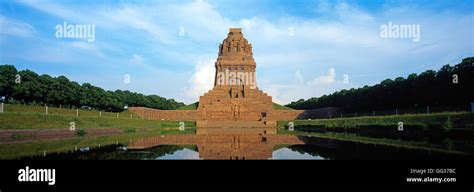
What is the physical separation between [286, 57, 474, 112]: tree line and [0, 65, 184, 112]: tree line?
108 ft

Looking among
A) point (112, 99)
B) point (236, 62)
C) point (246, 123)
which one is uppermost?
point (236, 62)

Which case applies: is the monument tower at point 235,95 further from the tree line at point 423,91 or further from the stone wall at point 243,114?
the tree line at point 423,91

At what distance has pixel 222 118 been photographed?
1902 inches

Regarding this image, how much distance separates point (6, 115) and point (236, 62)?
4587cm

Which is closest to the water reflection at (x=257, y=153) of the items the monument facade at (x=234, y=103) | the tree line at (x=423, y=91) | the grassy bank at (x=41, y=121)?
the grassy bank at (x=41, y=121)

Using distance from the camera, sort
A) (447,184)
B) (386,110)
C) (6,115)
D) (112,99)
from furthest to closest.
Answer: (112,99), (386,110), (6,115), (447,184)

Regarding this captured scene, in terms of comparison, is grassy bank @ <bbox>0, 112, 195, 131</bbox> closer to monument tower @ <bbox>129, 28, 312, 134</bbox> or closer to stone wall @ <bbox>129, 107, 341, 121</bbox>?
monument tower @ <bbox>129, 28, 312, 134</bbox>

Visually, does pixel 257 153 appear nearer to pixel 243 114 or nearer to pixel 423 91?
pixel 423 91

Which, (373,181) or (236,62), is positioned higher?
(236,62)

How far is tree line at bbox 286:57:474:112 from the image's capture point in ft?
90.2

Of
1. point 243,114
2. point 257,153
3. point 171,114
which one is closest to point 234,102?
point 243,114

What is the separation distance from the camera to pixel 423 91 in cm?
3234

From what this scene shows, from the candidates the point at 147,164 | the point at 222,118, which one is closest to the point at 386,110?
the point at 222,118

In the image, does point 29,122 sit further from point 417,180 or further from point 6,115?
point 417,180
